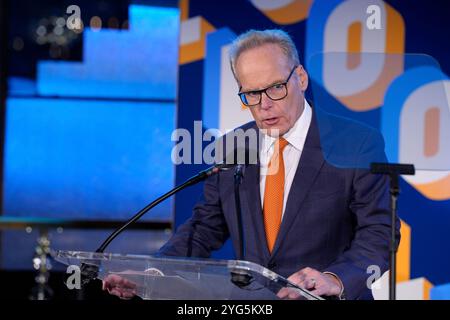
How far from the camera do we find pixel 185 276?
184 centimetres

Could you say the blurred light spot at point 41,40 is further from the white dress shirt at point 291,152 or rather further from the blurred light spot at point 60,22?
the white dress shirt at point 291,152

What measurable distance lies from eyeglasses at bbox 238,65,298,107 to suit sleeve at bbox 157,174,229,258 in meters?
0.32

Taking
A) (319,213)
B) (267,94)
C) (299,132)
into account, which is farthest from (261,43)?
(319,213)

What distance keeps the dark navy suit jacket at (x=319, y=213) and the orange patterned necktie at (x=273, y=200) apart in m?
0.03

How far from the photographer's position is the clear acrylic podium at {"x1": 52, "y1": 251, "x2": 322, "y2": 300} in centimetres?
172

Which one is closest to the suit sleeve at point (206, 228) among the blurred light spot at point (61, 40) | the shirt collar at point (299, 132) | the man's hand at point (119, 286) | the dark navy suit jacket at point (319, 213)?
the dark navy suit jacket at point (319, 213)

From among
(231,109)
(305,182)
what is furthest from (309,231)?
(231,109)

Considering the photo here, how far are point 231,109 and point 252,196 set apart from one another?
2.27 feet

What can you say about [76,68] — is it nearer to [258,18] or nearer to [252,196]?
[258,18]

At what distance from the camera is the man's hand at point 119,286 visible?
194 centimetres

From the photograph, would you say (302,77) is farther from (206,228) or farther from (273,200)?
(206,228)

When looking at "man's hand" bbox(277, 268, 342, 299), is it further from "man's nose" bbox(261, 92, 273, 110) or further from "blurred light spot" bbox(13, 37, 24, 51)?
"blurred light spot" bbox(13, 37, 24, 51)

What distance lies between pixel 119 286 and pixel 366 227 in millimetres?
791

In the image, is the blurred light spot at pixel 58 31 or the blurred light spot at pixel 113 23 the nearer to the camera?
the blurred light spot at pixel 113 23
